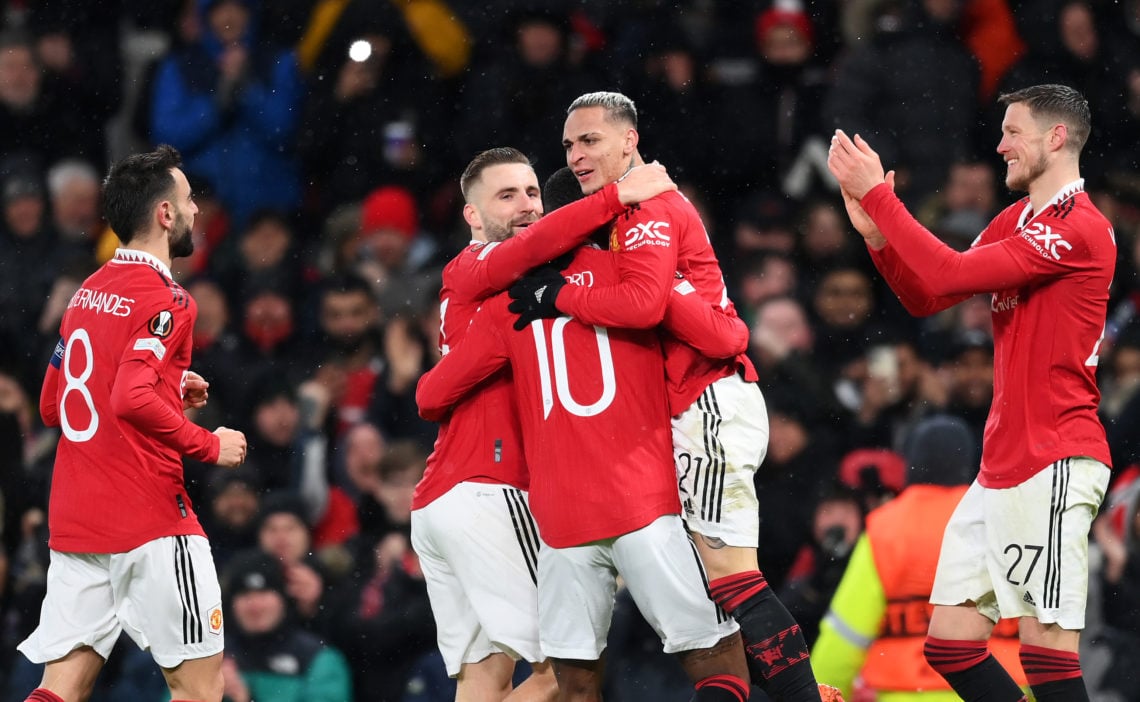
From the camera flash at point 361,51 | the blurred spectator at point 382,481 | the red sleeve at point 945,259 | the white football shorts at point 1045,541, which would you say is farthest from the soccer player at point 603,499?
the camera flash at point 361,51

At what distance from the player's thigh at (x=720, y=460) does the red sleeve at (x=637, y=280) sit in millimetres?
307

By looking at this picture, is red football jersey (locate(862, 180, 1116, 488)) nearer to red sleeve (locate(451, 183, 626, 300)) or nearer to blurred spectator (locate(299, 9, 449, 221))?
red sleeve (locate(451, 183, 626, 300))

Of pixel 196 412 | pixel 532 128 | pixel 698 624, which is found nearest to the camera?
pixel 698 624

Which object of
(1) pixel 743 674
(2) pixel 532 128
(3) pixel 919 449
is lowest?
(1) pixel 743 674

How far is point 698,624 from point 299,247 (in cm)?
529

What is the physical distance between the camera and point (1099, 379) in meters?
7.96

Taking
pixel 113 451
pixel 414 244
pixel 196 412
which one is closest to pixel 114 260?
pixel 113 451

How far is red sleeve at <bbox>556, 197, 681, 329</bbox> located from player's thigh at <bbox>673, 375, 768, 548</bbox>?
0.31m

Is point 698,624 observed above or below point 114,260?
below

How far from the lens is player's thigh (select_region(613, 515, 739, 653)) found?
471 centimetres

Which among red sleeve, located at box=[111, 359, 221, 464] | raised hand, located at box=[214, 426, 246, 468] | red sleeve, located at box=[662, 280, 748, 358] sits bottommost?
raised hand, located at box=[214, 426, 246, 468]

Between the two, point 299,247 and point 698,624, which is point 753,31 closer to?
point 299,247

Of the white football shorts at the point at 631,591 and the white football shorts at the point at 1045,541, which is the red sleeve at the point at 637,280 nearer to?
the white football shorts at the point at 631,591

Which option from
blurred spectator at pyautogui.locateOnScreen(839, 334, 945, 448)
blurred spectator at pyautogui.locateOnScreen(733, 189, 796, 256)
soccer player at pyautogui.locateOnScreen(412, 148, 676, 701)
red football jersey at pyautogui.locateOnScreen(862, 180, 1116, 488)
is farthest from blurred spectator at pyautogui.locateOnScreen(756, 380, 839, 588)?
red football jersey at pyautogui.locateOnScreen(862, 180, 1116, 488)
